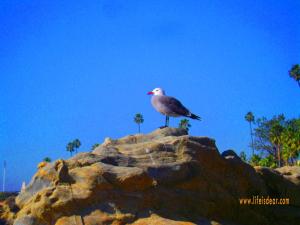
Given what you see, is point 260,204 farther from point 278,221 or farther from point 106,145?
point 106,145

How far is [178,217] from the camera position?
29.9ft

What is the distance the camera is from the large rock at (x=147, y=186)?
341 inches

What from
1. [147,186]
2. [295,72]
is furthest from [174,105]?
[295,72]

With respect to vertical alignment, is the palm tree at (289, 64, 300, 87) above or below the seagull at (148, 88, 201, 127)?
above

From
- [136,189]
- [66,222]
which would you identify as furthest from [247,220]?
[66,222]

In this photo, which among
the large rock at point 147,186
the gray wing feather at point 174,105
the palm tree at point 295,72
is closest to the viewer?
the large rock at point 147,186

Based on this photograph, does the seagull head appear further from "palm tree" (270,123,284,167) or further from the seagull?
"palm tree" (270,123,284,167)

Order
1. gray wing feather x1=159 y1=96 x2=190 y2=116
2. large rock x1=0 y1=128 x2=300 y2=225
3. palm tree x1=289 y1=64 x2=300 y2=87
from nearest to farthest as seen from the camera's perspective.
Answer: large rock x1=0 y1=128 x2=300 y2=225 → gray wing feather x1=159 y1=96 x2=190 y2=116 → palm tree x1=289 y1=64 x2=300 y2=87

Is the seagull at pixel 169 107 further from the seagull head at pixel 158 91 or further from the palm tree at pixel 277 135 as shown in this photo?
the palm tree at pixel 277 135

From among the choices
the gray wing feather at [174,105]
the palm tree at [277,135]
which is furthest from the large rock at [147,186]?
the palm tree at [277,135]

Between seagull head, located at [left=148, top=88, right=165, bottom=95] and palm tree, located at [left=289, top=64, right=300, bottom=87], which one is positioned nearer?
seagull head, located at [left=148, top=88, right=165, bottom=95]

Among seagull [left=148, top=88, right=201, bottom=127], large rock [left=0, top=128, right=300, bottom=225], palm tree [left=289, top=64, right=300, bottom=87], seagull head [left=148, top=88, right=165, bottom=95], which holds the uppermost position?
palm tree [left=289, top=64, right=300, bottom=87]

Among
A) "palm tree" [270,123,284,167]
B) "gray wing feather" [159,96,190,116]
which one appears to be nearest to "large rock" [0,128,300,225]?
"gray wing feather" [159,96,190,116]

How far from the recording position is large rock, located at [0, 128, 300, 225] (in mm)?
8656
